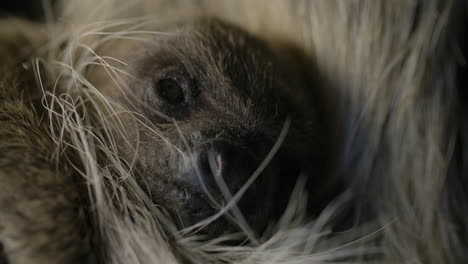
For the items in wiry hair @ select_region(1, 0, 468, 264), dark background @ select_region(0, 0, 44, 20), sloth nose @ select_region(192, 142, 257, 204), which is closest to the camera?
sloth nose @ select_region(192, 142, 257, 204)

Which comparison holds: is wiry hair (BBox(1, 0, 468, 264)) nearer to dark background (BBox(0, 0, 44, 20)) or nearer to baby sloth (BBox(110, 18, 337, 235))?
baby sloth (BBox(110, 18, 337, 235))

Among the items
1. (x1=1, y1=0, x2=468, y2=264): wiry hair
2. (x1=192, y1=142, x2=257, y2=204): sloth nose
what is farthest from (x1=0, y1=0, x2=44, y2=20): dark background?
(x1=192, y1=142, x2=257, y2=204): sloth nose

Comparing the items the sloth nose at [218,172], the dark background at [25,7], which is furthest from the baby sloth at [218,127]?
the dark background at [25,7]

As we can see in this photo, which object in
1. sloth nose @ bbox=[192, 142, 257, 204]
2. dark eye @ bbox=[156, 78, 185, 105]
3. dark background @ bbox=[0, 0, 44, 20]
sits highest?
dark background @ bbox=[0, 0, 44, 20]

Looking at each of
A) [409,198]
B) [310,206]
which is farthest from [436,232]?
[310,206]

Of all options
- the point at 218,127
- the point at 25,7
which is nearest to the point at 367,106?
the point at 218,127

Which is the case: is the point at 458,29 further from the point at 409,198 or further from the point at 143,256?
the point at 143,256

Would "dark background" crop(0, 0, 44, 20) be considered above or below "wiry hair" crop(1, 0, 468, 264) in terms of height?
above

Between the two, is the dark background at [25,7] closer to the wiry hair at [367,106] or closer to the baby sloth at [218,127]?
the wiry hair at [367,106]
